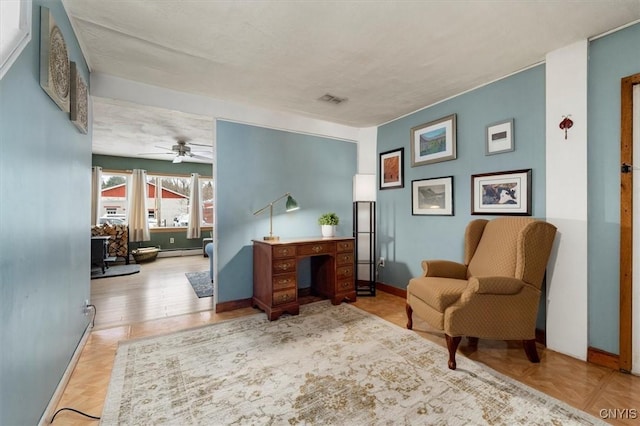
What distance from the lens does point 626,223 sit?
1956mm

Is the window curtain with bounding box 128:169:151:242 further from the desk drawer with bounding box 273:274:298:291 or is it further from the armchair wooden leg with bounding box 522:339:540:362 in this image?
the armchair wooden leg with bounding box 522:339:540:362

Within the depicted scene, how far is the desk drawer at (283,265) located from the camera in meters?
2.95

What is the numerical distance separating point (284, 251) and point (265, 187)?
0.96 meters

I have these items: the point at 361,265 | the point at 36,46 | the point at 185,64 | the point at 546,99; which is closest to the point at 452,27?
the point at 546,99

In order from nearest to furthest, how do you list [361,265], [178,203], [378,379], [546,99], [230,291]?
[378,379] → [546,99] → [230,291] → [361,265] → [178,203]

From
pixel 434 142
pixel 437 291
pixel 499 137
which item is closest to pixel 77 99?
pixel 437 291

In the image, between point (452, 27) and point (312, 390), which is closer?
point (312, 390)

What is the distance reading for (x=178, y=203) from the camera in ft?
24.6

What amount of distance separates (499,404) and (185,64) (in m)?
3.42

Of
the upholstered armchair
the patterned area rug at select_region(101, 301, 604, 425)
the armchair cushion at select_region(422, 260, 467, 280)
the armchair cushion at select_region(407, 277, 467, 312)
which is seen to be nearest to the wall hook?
the upholstered armchair

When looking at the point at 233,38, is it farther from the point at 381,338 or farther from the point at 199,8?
the point at 381,338

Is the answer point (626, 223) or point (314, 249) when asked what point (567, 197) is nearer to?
point (626, 223)

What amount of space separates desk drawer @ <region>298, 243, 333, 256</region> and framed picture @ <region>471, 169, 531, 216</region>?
162cm

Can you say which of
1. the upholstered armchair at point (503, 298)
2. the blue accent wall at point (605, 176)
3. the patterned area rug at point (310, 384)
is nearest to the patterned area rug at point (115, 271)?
the patterned area rug at point (310, 384)
